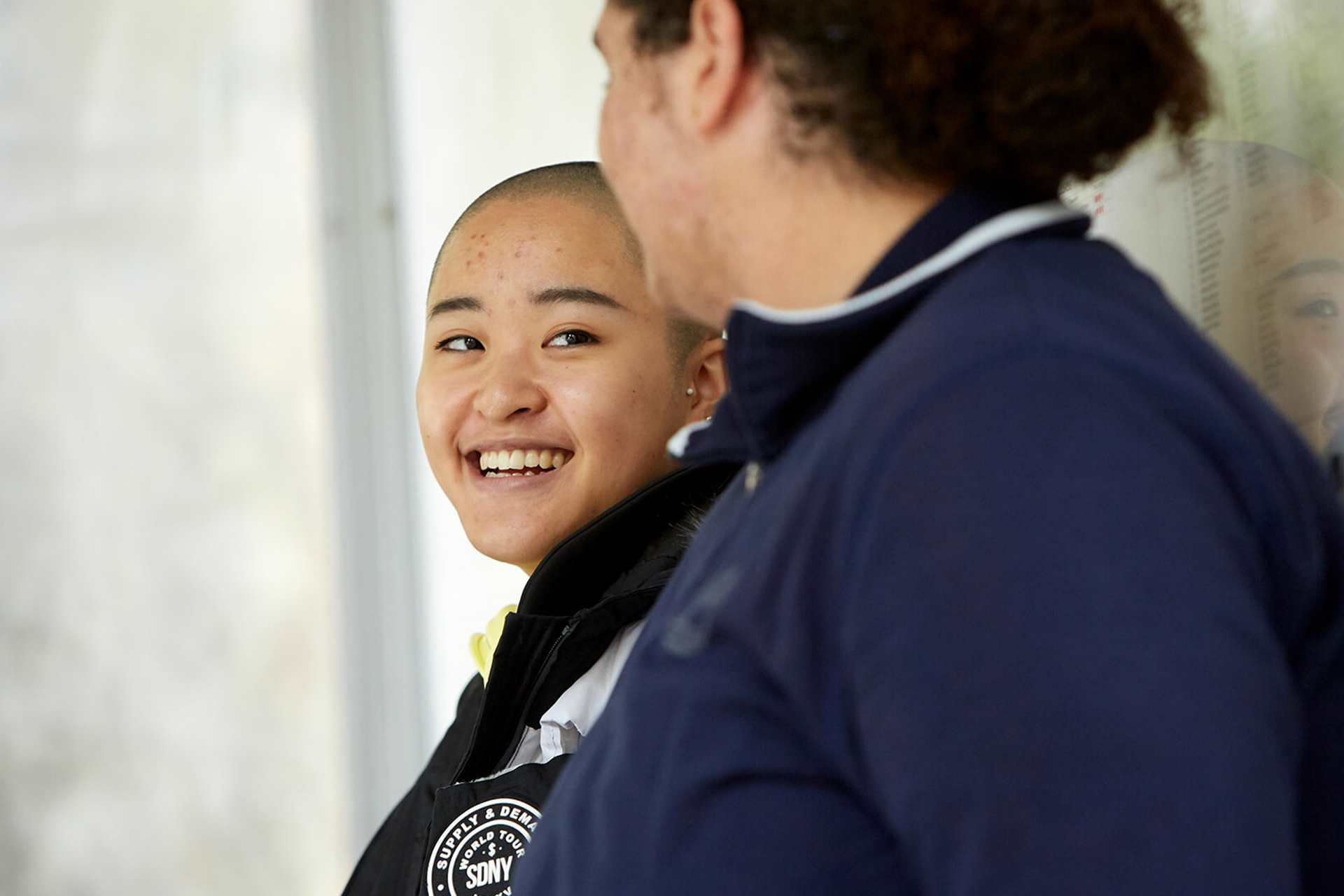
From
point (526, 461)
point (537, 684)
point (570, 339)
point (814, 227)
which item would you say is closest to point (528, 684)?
point (537, 684)

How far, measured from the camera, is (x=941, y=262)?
0.74 meters

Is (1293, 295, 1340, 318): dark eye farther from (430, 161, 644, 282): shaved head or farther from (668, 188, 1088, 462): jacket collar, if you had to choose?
(430, 161, 644, 282): shaved head

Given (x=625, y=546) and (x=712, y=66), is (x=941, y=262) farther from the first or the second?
(x=625, y=546)

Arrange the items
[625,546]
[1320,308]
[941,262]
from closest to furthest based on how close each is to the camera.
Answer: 1. [941,262]
2. [1320,308]
3. [625,546]

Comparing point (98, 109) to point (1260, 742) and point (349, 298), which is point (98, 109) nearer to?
point (349, 298)

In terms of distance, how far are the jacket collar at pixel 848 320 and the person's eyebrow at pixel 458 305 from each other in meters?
0.83

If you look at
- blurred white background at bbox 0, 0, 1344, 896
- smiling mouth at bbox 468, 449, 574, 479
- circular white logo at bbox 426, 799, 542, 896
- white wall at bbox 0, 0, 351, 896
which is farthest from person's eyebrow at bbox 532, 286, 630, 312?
white wall at bbox 0, 0, 351, 896

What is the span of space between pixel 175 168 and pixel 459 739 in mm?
1648

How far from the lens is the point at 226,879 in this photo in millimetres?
2807

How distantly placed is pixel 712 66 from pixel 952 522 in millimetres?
325

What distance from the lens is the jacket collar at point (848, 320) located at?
739mm

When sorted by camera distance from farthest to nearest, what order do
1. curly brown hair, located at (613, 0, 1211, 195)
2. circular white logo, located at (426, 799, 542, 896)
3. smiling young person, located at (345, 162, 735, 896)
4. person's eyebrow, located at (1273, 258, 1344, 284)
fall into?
smiling young person, located at (345, 162, 735, 896), circular white logo, located at (426, 799, 542, 896), person's eyebrow, located at (1273, 258, 1344, 284), curly brown hair, located at (613, 0, 1211, 195)

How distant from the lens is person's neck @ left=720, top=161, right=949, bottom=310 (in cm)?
77

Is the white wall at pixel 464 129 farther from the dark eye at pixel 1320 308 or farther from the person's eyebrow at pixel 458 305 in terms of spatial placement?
the dark eye at pixel 1320 308
